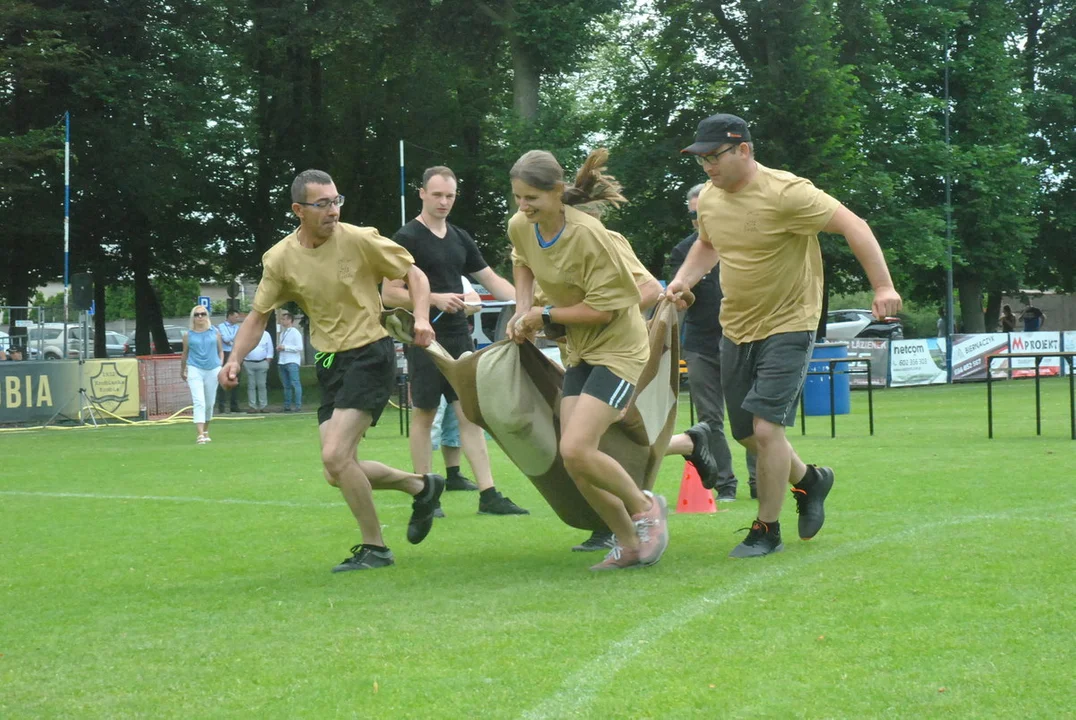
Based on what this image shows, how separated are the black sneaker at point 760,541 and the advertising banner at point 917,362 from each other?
2477 centimetres

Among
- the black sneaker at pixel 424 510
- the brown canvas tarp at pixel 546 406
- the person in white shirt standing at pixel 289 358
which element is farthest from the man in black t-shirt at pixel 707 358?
the person in white shirt standing at pixel 289 358

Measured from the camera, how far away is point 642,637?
5070mm

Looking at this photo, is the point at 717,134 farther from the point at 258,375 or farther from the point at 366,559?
the point at 258,375

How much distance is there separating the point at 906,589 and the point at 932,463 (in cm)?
613

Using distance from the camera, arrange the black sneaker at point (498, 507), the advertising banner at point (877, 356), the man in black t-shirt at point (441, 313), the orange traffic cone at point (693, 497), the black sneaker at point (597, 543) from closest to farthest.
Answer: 1. the black sneaker at point (597, 543)
2. the orange traffic cone at point (693, 497)
3. the man in black t-shirt at point (441, 313)
4. the black sneaker at point (498, 507)
5. the advertising banner at point (877, 356)

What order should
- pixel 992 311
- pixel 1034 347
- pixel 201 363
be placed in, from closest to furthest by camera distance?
pixel 201 363 < pixel 1034 347 < pixel 992 311

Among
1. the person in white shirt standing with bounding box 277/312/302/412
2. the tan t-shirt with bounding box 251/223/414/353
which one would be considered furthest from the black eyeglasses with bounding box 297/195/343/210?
the person in white shirt standing with bounding box 277/312/302/412

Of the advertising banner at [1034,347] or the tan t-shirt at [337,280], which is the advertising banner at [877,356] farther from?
the tan t-shirt at [337,280]

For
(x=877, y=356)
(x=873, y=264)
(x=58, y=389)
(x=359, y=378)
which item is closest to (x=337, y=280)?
(x=359, y=378)

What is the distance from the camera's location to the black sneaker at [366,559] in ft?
22.8

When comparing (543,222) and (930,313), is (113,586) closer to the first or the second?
(543,222)

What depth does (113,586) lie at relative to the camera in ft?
22.2

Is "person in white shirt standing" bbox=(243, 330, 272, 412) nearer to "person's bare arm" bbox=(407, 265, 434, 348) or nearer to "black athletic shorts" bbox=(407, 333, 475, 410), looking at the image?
"black athletic shorts" bbox=(407, 333, 475, 410)

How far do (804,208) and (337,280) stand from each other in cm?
231
